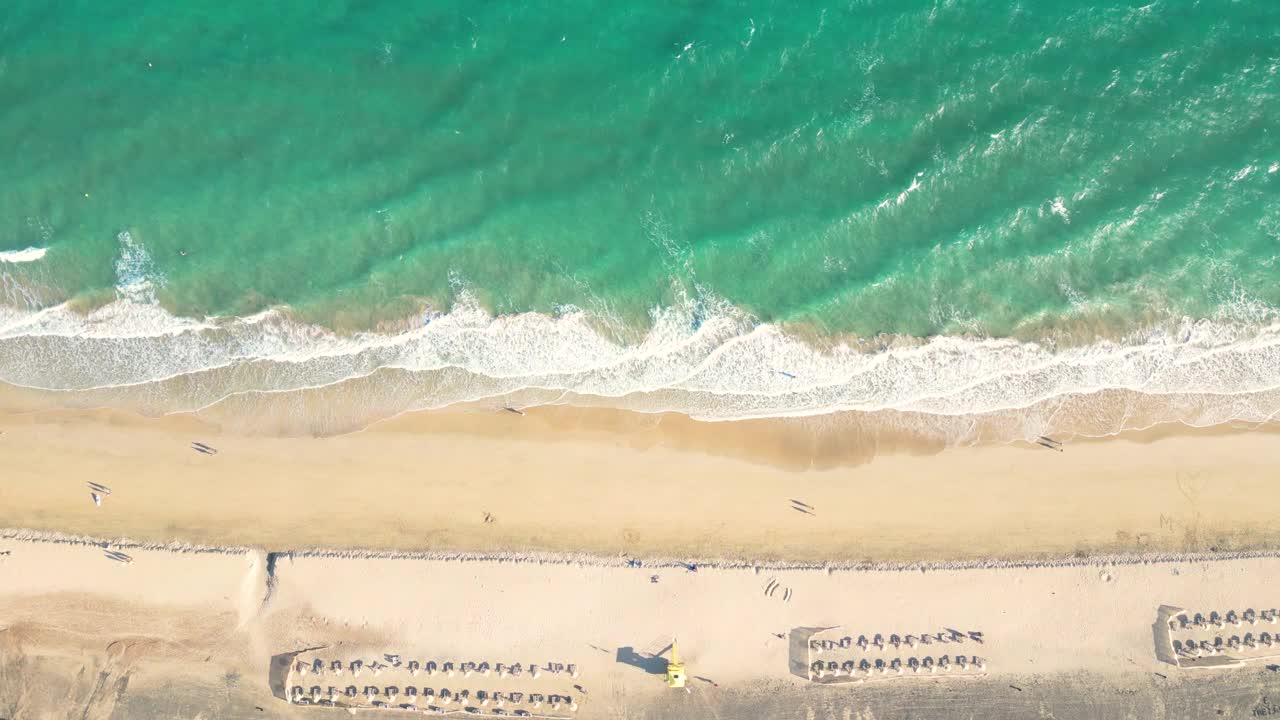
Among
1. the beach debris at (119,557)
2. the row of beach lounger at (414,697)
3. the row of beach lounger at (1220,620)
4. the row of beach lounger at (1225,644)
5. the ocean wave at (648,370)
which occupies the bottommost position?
the row of beach lounger at (414,697)

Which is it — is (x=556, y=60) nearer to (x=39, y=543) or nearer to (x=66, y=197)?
(x=66, y=197)

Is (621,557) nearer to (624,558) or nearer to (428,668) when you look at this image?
(624,558)

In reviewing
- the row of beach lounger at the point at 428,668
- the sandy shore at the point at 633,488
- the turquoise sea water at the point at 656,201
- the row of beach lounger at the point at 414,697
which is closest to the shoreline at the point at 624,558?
the sandy shore at the point at 633,488

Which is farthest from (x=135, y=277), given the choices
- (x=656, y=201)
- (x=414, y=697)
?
(x=656, y=201)

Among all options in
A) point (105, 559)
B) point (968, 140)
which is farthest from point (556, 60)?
point (105, 559)

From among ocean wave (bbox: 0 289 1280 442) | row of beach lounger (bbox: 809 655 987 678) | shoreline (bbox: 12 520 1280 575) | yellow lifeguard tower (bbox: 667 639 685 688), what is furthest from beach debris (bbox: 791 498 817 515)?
yellow lifeguard tower (bbox: 667 639 685 688)

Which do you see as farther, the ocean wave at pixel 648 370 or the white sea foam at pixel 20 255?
the white sea foam at pixel 20 255

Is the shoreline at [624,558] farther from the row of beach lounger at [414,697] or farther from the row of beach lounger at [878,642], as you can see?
the row of beach lounger at [414,697]
